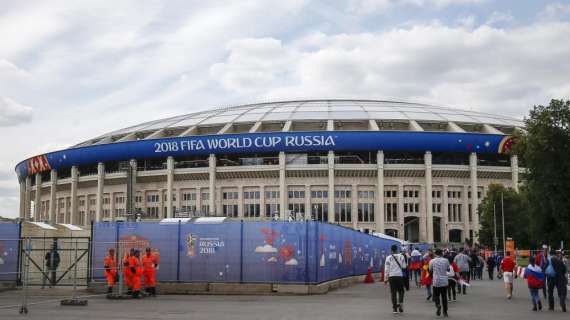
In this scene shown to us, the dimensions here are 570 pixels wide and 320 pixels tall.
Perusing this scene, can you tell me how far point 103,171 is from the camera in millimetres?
82625

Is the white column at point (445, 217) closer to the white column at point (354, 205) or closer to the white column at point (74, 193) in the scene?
the white column at point (354, 205)

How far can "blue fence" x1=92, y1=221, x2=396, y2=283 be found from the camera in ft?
79.5

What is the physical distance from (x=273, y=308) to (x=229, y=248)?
21.5 feet

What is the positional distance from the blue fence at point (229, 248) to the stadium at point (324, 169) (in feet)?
154

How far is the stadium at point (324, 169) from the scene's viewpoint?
7375 centimetres

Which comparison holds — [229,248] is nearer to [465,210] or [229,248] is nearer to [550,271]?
[550,271]

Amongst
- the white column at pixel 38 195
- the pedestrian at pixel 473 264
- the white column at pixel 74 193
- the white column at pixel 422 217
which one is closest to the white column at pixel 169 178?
the white column at pixel 74 193

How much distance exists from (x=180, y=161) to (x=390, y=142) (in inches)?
1023

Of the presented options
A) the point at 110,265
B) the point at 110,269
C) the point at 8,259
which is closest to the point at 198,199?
the point at 8,259

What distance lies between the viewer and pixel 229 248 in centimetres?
2458

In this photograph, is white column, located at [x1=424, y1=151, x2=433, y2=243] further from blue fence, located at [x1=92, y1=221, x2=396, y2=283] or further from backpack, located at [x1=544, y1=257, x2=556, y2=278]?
backpack, located at [x1=544, y1=257, x2=556, y2=278]

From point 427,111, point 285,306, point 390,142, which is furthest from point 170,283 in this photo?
point 427,111

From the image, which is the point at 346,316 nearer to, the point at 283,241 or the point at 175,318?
the point at 175,318

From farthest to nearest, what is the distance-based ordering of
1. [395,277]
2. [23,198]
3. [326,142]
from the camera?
[23,198], [326,142], [395,277]
